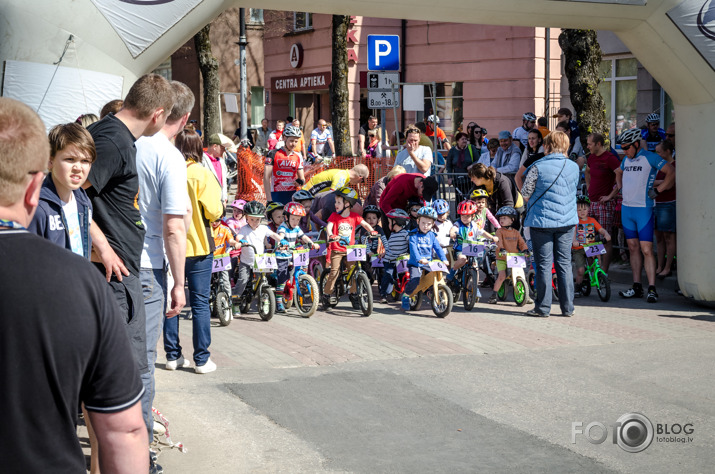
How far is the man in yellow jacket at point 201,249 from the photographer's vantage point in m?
7.07

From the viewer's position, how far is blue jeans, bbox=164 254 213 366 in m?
7.15

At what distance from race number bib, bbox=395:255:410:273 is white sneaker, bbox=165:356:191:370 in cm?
362

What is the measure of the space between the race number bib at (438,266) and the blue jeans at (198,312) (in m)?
3.34

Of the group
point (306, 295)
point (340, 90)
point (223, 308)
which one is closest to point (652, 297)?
point (306, 295)

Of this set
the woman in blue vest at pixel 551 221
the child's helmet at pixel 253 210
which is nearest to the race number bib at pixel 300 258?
the child's helmet at pixel 253 210

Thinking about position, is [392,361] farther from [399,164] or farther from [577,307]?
[399,164]

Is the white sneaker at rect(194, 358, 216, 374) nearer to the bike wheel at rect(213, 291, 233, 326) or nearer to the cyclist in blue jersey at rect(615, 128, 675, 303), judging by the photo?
the bike wheel at rect(213, 291, 233, 326)

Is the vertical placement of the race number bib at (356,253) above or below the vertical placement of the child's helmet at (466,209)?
below

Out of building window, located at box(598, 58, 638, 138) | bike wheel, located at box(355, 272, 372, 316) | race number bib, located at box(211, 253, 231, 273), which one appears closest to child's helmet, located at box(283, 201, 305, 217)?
bike wheel, located at box(355, 272, 372, 316)

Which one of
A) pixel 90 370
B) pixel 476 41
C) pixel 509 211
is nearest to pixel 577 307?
pixel 509 211

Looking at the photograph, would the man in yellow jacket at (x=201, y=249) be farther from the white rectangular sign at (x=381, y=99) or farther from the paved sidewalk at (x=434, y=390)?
the white rectangular sign at (x=381, y=99)

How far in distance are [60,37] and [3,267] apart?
17.1 feet

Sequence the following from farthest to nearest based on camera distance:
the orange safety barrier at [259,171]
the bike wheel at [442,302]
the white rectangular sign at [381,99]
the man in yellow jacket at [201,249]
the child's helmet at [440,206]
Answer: the orange safety barrier at [259,171], the white rectangular sign at [381,99], the child's helmet at [440,206], the bike wheel at [442,302], the man in yellow jacket at [201,249]

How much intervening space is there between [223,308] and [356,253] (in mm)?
1726
